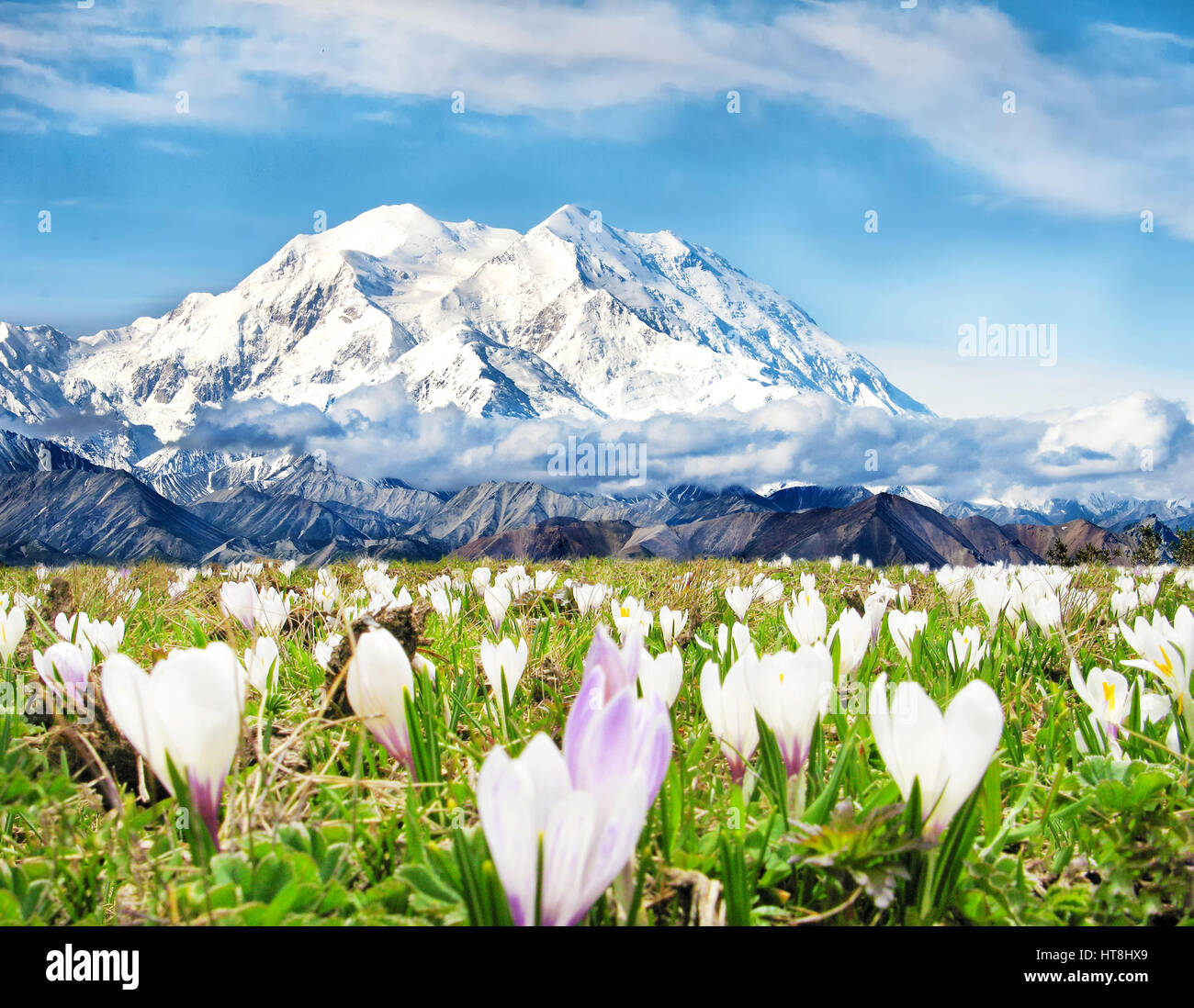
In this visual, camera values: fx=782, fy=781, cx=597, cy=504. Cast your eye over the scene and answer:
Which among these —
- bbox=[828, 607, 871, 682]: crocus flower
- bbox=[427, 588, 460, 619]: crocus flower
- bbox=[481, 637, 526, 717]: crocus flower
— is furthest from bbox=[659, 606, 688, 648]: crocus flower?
bbox=[427, 588, 460, 619]: crocus flower

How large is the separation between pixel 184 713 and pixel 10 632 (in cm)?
259

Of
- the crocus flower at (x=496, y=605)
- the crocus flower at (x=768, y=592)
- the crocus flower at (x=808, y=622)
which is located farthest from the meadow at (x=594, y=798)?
the crocus flower at (x=768, y=592)

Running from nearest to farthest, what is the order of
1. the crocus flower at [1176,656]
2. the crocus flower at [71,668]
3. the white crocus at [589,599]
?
the crocus flower at [1176,656]
the crocus flower at [71,668]
the white crocus at [589,599]

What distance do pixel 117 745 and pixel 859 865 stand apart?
2003mm

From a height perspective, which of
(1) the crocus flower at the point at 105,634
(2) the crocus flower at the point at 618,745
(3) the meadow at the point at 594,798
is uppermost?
(2) the crocus flower at the point at 618,745

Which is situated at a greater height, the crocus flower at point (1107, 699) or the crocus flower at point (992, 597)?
the crocus flower at point (992, 597)

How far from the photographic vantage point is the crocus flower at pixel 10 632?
10.8ft

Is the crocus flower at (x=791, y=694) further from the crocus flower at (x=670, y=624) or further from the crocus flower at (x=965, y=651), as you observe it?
the crocus flower at (x=670, y=624)

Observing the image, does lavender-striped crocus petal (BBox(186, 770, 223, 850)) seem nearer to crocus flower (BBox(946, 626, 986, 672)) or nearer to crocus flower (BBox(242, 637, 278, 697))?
crocus flower (BBox(242, 637, 278, 697))

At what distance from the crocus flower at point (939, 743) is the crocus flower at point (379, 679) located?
105 centimetres

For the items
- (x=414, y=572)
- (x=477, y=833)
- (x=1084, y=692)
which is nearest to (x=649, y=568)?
(x=414, y=572)

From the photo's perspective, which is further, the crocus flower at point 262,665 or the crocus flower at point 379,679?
the crocus flower at point 262,665

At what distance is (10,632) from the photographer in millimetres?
3309

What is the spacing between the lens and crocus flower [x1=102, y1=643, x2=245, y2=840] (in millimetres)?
1387
